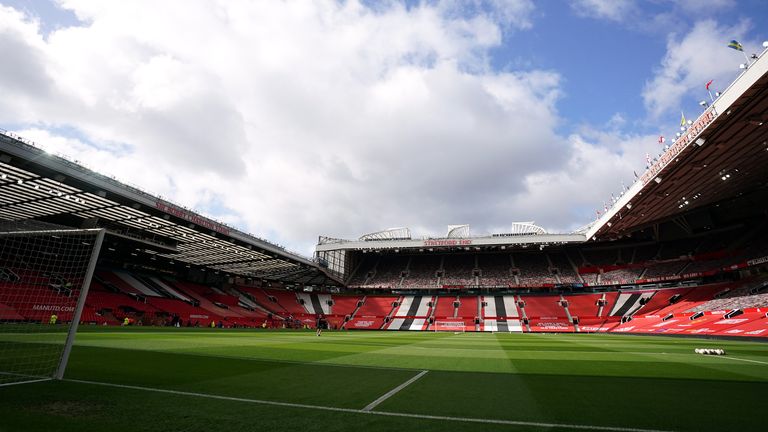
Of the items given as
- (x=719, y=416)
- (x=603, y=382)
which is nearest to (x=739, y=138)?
(x=603, y=382)

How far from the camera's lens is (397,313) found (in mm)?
52938

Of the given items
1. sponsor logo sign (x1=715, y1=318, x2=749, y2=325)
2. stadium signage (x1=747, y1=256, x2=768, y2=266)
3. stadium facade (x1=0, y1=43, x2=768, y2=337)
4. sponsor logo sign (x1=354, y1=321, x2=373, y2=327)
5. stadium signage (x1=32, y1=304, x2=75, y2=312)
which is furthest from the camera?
sponsor logo sign (x1=354, y1=321, x2=373, y2=327)

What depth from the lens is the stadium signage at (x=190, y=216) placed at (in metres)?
28.7

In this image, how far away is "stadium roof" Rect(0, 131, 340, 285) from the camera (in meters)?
20.9

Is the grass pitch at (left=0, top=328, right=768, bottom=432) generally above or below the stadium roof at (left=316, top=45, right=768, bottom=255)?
below

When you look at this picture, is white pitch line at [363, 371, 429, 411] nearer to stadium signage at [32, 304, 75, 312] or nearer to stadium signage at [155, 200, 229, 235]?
stadium signage at [155, 200, 229, 235]

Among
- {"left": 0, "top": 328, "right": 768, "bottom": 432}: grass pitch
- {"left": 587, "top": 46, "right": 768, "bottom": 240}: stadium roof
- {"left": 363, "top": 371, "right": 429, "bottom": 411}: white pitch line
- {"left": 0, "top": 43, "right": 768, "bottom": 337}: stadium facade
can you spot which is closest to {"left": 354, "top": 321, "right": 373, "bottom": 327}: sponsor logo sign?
{"left": 0, "top": 43, "right": 768, "bottom": 337}: stadium facade

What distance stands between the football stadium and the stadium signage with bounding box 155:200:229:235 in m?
0.13

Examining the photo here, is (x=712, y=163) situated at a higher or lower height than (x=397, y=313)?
higher

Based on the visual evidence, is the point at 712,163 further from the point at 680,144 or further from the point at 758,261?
the point at 758,261

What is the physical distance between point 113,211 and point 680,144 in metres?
41.0

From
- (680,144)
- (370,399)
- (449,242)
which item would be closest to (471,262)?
(449,242)

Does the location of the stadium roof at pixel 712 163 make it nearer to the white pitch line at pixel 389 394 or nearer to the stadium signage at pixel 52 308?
the white pitch line at pixel 389 394

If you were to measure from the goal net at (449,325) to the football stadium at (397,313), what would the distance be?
13.2 inches
